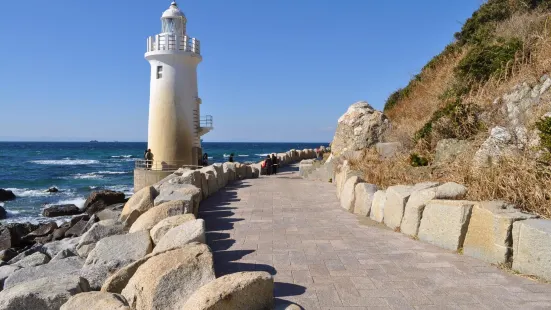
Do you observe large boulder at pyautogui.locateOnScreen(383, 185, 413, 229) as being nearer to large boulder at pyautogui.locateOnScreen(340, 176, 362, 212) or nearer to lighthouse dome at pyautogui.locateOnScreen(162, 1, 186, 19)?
large boulder at pyautogui.locateOnScreen(340, 176, 362, 212)

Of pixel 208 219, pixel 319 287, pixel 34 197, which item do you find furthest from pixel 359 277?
pixel 34 197

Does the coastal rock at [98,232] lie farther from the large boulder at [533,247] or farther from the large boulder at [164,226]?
the large boulder at [533,247]

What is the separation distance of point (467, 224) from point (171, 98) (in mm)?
19404

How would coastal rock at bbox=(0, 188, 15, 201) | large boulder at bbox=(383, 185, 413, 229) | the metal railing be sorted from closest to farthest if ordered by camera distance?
large boulder at bbox=(383, 185, 413, 229), the metal railing, coastal rock at bbox=(0, 188, 15, 201)

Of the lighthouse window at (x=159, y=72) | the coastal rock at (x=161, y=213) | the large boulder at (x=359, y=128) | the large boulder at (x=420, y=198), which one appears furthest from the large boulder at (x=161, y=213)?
the lighthouse window at (x=159, y=72)

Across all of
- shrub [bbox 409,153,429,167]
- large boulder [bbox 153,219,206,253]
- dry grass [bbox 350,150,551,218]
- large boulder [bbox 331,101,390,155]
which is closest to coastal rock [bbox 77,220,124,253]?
large boulder [bbox 153,219,206,253]

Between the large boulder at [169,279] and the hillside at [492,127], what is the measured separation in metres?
4.19

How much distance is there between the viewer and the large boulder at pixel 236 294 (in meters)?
3.61

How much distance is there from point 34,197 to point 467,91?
86.7 ft

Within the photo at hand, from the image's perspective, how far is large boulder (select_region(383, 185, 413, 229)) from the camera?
7332mm

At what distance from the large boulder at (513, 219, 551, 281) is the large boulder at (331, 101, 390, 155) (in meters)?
10.4

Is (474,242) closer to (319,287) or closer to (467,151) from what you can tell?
(319,287)

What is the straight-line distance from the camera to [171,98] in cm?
2322

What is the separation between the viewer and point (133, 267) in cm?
479
